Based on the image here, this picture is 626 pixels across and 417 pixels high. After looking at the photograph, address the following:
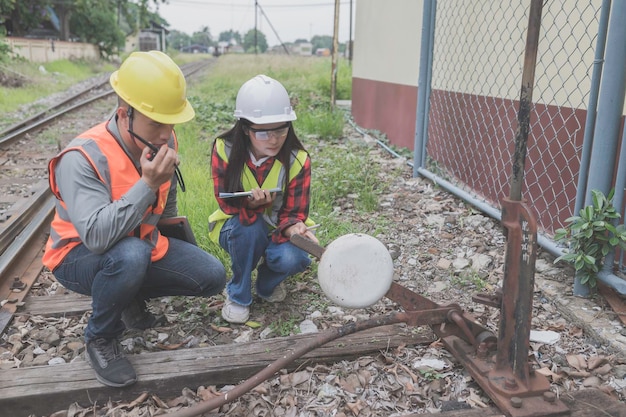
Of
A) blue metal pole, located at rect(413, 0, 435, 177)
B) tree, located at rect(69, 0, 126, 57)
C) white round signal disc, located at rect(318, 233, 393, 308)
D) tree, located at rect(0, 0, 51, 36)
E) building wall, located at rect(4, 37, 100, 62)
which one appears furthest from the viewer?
tree, located at rect(69, 0, 126, 57)

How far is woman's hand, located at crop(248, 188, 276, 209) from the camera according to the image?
2.63m

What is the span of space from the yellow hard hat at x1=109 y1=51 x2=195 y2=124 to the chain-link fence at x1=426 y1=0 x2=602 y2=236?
2.31 meters

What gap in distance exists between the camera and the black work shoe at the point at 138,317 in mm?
2756

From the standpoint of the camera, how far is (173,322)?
9.65ft

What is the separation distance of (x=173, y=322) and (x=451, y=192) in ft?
8.79

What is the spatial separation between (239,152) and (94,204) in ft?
2.66

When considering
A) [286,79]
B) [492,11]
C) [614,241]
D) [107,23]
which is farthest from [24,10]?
[614,241]

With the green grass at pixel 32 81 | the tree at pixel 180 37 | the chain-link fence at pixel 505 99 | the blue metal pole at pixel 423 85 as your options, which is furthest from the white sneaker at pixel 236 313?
the tree at pixel 180 37

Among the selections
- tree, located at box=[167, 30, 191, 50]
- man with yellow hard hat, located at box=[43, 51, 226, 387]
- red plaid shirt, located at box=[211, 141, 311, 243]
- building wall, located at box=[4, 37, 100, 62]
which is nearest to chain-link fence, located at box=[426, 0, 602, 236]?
red plaid shirt, located at box=[211, 141, 311, 243]

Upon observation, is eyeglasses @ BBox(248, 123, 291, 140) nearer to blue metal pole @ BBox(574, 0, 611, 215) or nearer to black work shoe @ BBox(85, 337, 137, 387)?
black work shoe @ BBox(85, 337, 137, 387)

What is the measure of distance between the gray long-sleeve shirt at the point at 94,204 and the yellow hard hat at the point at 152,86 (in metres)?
0.31

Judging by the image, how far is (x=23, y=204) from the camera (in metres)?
5.02

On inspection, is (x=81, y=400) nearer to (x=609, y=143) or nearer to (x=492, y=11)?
(x=609, y=143)

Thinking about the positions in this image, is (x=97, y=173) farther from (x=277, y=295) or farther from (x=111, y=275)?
(x=277, y=295)
